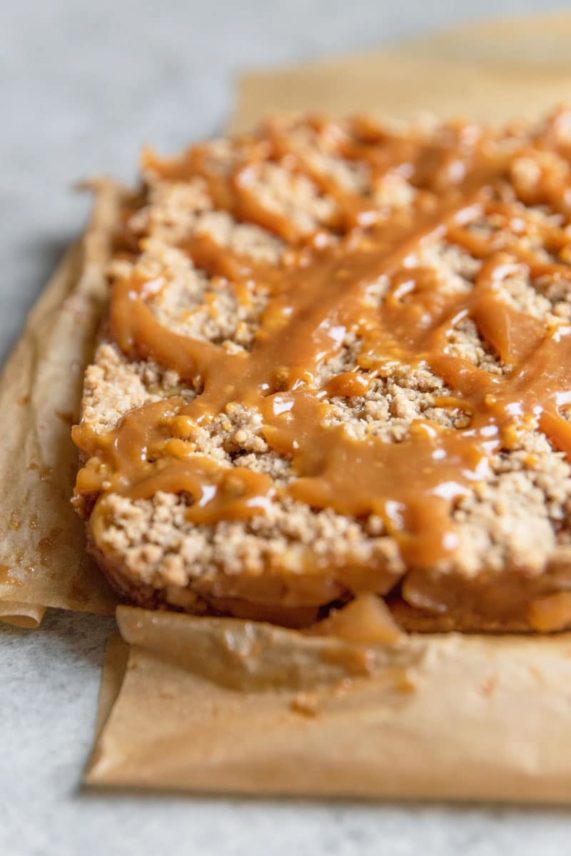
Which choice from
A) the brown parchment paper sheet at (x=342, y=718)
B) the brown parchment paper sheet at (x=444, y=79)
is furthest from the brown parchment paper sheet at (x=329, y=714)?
the brown parchment paper sheet at (x=444, y=79)

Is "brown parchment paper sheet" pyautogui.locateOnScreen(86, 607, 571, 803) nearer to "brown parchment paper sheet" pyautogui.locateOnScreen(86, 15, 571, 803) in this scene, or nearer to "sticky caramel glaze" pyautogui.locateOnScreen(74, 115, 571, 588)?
"brown parchment paper sheet" pyautogui.locateOnScreen(86, 15, 571, 803)

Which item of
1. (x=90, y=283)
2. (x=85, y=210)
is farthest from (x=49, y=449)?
(x=85, y=210)

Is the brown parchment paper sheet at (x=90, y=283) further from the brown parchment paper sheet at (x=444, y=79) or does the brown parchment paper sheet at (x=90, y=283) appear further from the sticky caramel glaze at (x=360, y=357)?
the sticky caramel glaze at (x=360, y=357)

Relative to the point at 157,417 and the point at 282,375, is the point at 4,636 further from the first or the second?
the point at 282,375

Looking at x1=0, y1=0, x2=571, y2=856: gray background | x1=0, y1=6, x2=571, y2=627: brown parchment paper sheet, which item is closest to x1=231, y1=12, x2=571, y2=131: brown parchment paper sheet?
x1=0, y1=6, x2=571, y2=627: brown parchment paper sheet

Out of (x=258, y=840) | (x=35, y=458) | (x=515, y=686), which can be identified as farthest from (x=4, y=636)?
(x=515, y=686)

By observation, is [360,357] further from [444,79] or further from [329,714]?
[444,79]

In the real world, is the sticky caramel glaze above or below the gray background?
above
